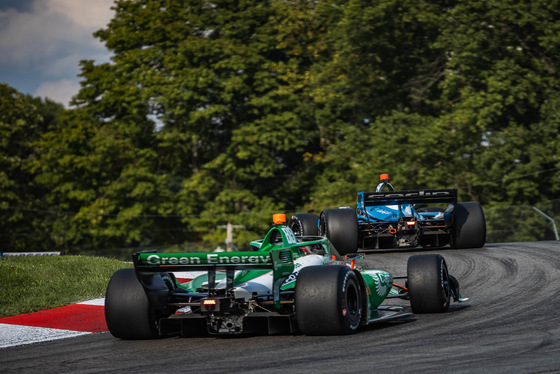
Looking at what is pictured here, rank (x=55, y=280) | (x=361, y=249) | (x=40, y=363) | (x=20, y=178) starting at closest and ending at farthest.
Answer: (x=40, y=363) → (x=55, y=280) → (x=361, y=249) → (x=20, y=178)

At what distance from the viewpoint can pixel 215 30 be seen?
1689 inches

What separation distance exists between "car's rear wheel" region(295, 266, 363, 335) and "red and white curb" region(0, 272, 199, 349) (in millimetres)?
3214

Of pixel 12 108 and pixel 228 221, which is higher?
pixel 12 108

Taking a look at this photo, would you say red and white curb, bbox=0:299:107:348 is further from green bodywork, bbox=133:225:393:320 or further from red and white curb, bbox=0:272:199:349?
green bodywork, bbox=133:225:393:320

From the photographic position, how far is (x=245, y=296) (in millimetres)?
8094

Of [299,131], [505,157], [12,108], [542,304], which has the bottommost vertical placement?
[542,304]

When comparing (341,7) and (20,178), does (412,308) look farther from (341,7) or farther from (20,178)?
(20,178)

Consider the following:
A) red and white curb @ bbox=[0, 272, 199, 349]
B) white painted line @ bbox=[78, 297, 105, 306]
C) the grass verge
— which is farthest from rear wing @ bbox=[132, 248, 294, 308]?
white painted line @ bbox=[78, 297, 105, 306]

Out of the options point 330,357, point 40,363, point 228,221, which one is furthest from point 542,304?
point 228,221

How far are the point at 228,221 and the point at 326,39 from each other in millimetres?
10271

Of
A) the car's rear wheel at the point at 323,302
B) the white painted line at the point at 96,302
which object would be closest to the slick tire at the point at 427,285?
the car's rear wheel at the point at 323,302

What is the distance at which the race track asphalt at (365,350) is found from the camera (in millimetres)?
6254

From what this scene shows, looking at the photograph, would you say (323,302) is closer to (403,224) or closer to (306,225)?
(306,225)

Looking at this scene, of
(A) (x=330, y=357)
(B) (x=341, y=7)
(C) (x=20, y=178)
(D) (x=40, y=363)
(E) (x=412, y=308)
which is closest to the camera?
(A) (x=330, y=357)
